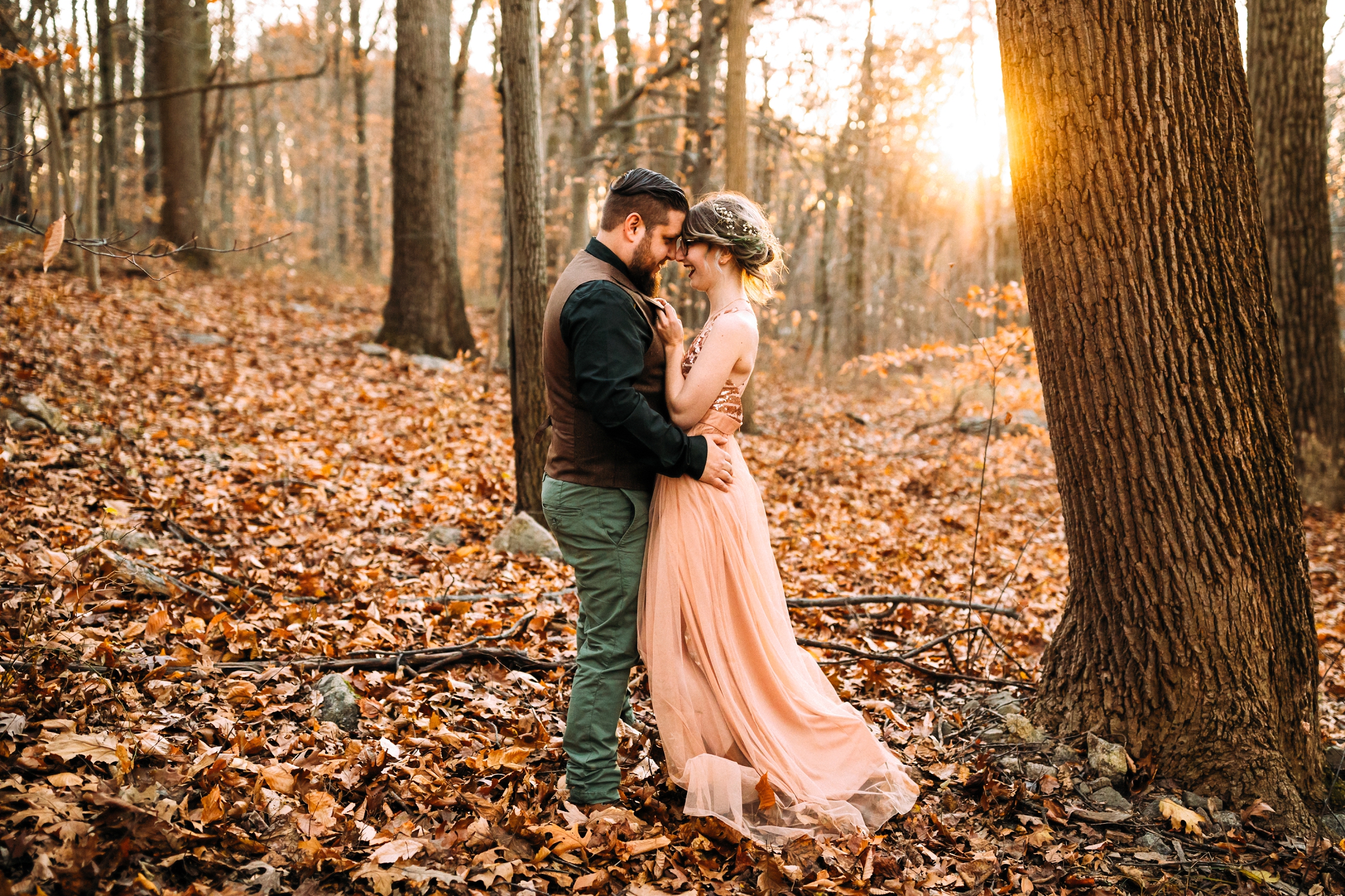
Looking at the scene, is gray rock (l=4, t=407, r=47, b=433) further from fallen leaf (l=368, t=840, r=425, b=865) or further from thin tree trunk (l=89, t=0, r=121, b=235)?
thin tree trunk (l=89, t=0, r=121, b=235)

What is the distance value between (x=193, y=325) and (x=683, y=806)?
35.1ft

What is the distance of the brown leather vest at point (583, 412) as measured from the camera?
3.10m

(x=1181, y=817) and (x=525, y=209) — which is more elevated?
(x=525, y=209)

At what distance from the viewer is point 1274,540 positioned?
332cm

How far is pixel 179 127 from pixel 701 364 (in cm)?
1520

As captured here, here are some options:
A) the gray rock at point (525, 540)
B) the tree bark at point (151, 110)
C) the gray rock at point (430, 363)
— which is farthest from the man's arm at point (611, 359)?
the tree bark at point (151, 110)

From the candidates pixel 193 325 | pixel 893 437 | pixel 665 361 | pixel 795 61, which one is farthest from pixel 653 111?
pixel 665 361

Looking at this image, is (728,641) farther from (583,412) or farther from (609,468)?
(583,412)

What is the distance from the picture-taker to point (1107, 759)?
135 inches

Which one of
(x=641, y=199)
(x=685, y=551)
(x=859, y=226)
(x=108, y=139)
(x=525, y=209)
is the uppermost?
(x=108, y=139)

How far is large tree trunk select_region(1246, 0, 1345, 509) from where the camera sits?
25.2 ft

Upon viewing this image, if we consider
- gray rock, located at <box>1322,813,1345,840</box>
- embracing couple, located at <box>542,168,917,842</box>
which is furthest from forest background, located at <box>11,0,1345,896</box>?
embracing couple, located at <box>542,168,917,842</box>

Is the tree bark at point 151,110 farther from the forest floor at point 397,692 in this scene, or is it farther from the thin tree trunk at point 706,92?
the thin tree trunk at point 706,92

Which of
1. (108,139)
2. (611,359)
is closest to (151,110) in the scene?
(108,139)
